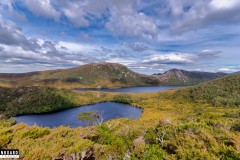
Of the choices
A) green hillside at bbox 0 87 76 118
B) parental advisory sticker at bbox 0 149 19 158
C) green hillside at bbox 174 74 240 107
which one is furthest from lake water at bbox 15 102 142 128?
parental advisory sticker at bbox 0 149 19 158

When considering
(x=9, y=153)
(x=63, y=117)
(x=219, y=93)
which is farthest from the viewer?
(x=219, y=93)

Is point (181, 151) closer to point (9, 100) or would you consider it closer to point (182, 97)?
point (182, 97)

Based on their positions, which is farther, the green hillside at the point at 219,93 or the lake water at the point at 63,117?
the green hillside at the point at 219,93

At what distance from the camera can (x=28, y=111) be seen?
149500 mm

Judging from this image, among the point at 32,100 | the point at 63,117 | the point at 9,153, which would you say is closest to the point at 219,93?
the point at 63,117

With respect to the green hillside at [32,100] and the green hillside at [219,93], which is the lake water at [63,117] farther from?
the green hillside at [219,93]

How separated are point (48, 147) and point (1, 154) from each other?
2.47m

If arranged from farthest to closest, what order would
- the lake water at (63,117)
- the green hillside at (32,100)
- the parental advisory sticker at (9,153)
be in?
the green hillside at (32,100)
the lake water at (63,117)
the parental advisory sticker at (9,153)

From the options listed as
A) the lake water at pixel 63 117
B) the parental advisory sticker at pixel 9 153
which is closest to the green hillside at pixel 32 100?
the lake water at pixel 63 117

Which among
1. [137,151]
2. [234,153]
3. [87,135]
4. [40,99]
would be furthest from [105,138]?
[40,99]

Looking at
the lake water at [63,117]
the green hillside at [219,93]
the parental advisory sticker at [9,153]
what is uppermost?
the parental advisory sticker at [9,153]

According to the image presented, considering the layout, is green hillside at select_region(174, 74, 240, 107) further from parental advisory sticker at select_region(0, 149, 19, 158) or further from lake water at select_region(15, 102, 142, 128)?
parental advisory sticker at select_region(0, 149, 19, 158)

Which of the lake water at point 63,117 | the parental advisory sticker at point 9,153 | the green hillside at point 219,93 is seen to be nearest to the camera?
the parental advisory sticker at point 9,153

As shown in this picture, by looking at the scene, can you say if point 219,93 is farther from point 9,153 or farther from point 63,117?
point 9,153
